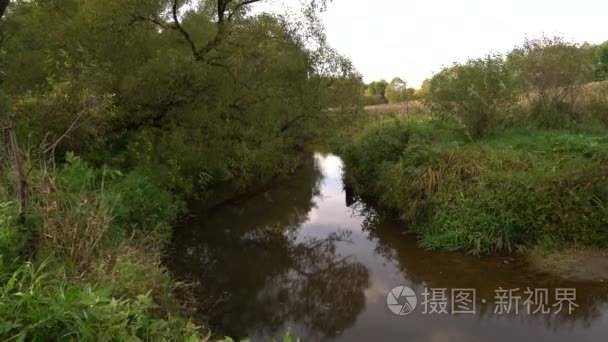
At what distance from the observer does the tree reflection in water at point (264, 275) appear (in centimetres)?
649

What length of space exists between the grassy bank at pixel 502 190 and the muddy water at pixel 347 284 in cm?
54

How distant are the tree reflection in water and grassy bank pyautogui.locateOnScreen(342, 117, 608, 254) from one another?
1.93m

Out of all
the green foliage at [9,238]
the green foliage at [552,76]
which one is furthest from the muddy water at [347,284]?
→ the green foliage at [552,76]

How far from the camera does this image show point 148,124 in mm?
10594

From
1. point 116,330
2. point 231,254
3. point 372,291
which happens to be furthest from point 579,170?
point 116,330

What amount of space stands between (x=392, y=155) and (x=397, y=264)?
3954 mm

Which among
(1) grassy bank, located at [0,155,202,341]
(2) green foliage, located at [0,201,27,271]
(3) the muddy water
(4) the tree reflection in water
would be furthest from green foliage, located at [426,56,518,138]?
(2) green foliage, located at [0,201,27,271]

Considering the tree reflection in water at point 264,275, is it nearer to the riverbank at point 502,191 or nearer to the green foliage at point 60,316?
the riverbank at point 502,191

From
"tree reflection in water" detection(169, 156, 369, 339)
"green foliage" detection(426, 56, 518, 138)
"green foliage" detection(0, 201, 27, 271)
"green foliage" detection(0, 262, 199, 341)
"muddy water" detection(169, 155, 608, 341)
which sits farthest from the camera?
"green foliage" detection(426, 56, 518, 138)

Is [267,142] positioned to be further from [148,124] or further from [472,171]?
[472,171]

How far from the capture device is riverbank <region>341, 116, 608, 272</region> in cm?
773

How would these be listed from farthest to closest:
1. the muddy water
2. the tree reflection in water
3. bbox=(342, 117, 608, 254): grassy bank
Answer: bbox=(342, 117, 608, 254): grassy bank → the tree reflection in water → the muddy water

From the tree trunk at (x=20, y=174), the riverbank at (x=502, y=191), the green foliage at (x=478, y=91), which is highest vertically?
the green foliage at (x=478, y=91)

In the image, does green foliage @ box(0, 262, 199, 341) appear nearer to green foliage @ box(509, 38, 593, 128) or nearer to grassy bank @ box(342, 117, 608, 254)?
grassy bank @ box(342, 117, 608, 254)
